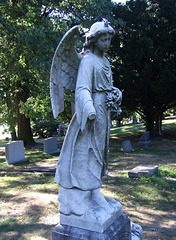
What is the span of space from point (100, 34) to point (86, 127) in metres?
1.13

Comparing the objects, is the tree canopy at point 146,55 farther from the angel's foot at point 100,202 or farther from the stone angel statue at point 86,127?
the angel's foot at point 100,202

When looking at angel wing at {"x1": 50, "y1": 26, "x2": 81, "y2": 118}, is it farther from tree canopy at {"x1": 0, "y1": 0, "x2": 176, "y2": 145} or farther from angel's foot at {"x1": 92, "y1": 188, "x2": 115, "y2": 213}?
tree canopy at {"x1": 0, "y1": 0, "x2": 176, "y2": 145}

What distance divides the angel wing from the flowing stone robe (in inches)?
6.9

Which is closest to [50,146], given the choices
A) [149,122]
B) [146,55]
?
[149,122]

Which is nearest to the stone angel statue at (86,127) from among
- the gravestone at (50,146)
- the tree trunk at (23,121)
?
the gravestone at (50,146)

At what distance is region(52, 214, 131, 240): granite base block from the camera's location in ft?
8.85

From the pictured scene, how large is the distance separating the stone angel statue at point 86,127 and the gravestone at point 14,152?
26.8ft

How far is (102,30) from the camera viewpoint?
277 centimetres

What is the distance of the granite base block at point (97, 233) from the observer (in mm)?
2697

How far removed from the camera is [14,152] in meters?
Answer: 10.7

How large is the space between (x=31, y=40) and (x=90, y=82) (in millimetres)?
7241

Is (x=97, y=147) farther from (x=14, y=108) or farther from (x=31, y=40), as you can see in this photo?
(x=14, y=108)

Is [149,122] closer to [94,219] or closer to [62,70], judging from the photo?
[62,70]

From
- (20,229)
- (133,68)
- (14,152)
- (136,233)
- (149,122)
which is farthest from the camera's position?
(149,122)
